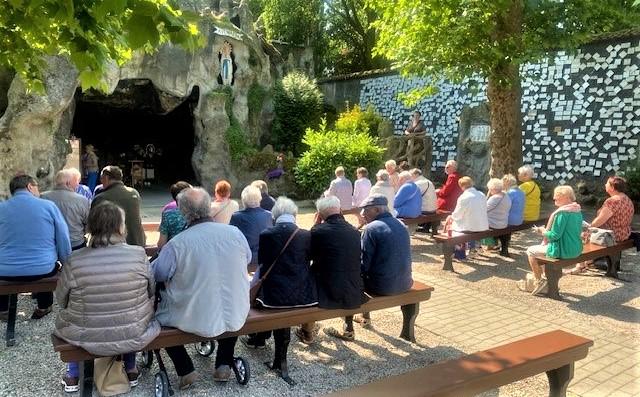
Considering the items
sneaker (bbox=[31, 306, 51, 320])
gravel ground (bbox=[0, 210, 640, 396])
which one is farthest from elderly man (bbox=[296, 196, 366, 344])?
sneaker (bbox=[31, 306, 51, 320])

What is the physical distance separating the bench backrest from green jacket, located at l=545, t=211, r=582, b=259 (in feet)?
7.03

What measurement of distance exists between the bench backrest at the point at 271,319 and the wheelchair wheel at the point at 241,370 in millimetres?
230

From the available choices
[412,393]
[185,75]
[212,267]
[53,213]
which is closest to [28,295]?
[53,213]

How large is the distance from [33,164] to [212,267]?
10135mm

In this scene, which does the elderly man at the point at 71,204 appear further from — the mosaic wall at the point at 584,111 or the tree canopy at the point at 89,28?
the mosaic wall at the point at 584,111

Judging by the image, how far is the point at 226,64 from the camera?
56.5 feet

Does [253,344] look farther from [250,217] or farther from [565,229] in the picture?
[565,229]

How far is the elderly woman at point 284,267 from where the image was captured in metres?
3.97

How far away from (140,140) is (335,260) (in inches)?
774

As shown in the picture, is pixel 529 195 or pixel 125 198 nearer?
pixel 125 198

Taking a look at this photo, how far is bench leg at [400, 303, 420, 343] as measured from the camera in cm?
478

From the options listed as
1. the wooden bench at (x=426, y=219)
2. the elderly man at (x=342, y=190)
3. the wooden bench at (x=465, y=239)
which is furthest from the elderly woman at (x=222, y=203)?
the elderly man at (x=342, y=190)

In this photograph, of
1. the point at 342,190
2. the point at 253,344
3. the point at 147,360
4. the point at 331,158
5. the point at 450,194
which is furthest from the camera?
the point at 331,158

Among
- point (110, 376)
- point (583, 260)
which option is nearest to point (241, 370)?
point (110, 376)
